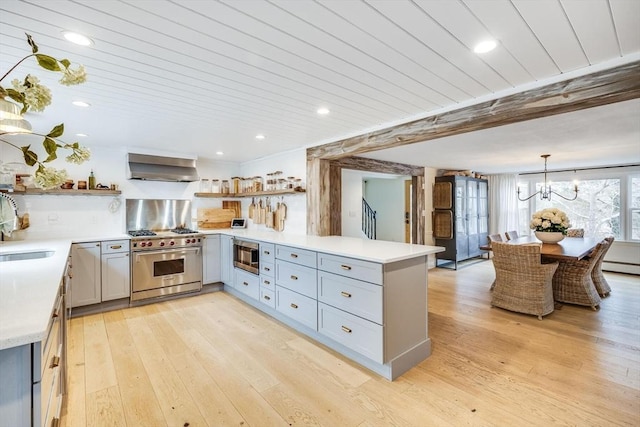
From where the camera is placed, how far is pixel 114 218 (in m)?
4.43

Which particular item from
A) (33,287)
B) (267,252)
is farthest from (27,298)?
(267,252)

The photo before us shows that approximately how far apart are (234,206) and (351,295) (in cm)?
374

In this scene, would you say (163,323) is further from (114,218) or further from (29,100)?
(29,100)

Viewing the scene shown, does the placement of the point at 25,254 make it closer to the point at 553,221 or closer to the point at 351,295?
the point at 351,295

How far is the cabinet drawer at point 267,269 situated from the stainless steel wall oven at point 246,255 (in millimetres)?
100

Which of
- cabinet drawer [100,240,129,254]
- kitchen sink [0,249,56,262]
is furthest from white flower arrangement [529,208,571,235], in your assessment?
kitchen sink [0,249,56,262]

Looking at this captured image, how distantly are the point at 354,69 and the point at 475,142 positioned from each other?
105 inches

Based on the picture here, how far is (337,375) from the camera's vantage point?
2377mm

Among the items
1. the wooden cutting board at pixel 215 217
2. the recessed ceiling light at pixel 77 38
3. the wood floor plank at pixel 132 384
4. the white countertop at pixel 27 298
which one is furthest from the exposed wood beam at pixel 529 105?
the wooden cutting board at pixel 215 217

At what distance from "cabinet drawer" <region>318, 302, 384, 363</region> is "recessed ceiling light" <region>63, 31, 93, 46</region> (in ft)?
8.29

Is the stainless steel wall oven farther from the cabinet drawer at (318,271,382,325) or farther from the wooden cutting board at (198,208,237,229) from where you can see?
the cabinet drawer at (318,271,382,325)

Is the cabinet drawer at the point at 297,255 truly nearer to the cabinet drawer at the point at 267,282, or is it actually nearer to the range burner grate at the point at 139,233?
the cabinet drawer at the point at 267,282

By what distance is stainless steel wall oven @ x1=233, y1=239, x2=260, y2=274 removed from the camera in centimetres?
384

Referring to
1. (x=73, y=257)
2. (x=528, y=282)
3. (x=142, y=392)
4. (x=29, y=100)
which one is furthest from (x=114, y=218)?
(x=528, y=282)
